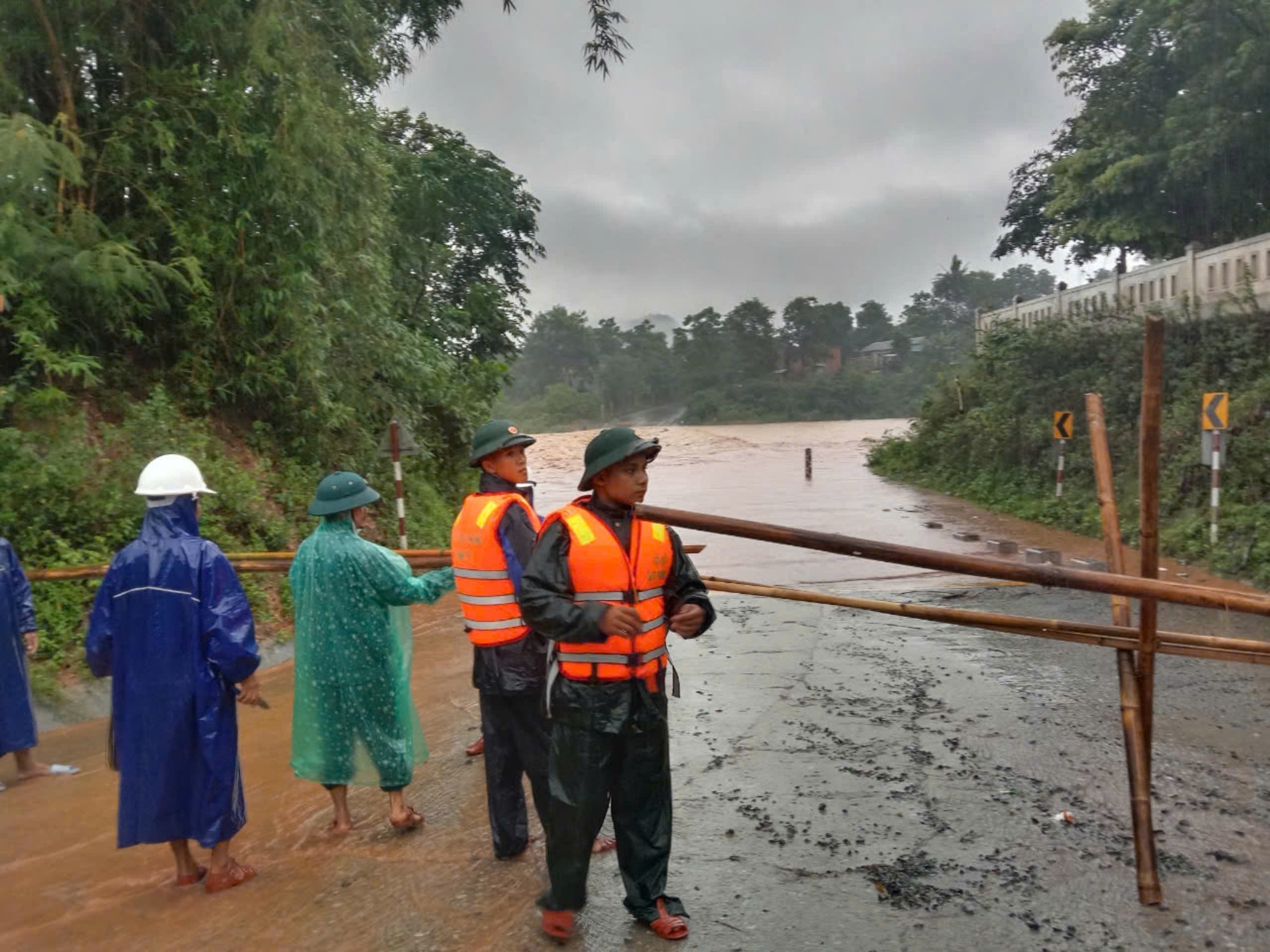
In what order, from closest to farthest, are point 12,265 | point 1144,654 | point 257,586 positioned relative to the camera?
point 1144,654
point 12,265
point 257,586

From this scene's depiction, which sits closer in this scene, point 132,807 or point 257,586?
point 132,807

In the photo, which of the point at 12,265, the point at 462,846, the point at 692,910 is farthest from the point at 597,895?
the point at 12,265

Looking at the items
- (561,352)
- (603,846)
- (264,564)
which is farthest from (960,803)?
(561,352)

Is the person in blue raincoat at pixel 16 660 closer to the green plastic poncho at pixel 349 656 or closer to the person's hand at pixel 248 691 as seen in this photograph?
the green plastic poncho at pixel 349 656

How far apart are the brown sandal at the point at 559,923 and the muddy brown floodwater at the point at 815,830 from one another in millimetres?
68

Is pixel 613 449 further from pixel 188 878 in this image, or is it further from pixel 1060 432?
pixel 1060 432

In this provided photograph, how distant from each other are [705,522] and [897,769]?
7.92 feet

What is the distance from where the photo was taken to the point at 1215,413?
11.8 metres

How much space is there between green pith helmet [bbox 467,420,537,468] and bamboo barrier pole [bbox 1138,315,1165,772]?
2358 mm

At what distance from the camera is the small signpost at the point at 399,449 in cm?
1192

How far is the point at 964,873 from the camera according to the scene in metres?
3.92

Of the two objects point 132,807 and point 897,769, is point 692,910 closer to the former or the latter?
point 897,769

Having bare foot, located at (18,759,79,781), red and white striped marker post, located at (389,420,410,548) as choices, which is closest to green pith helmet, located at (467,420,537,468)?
bare foot, located at (18,759,79,781)

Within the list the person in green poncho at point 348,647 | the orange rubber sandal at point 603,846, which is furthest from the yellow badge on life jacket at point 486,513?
the orange rubber sandal at point 603,846
